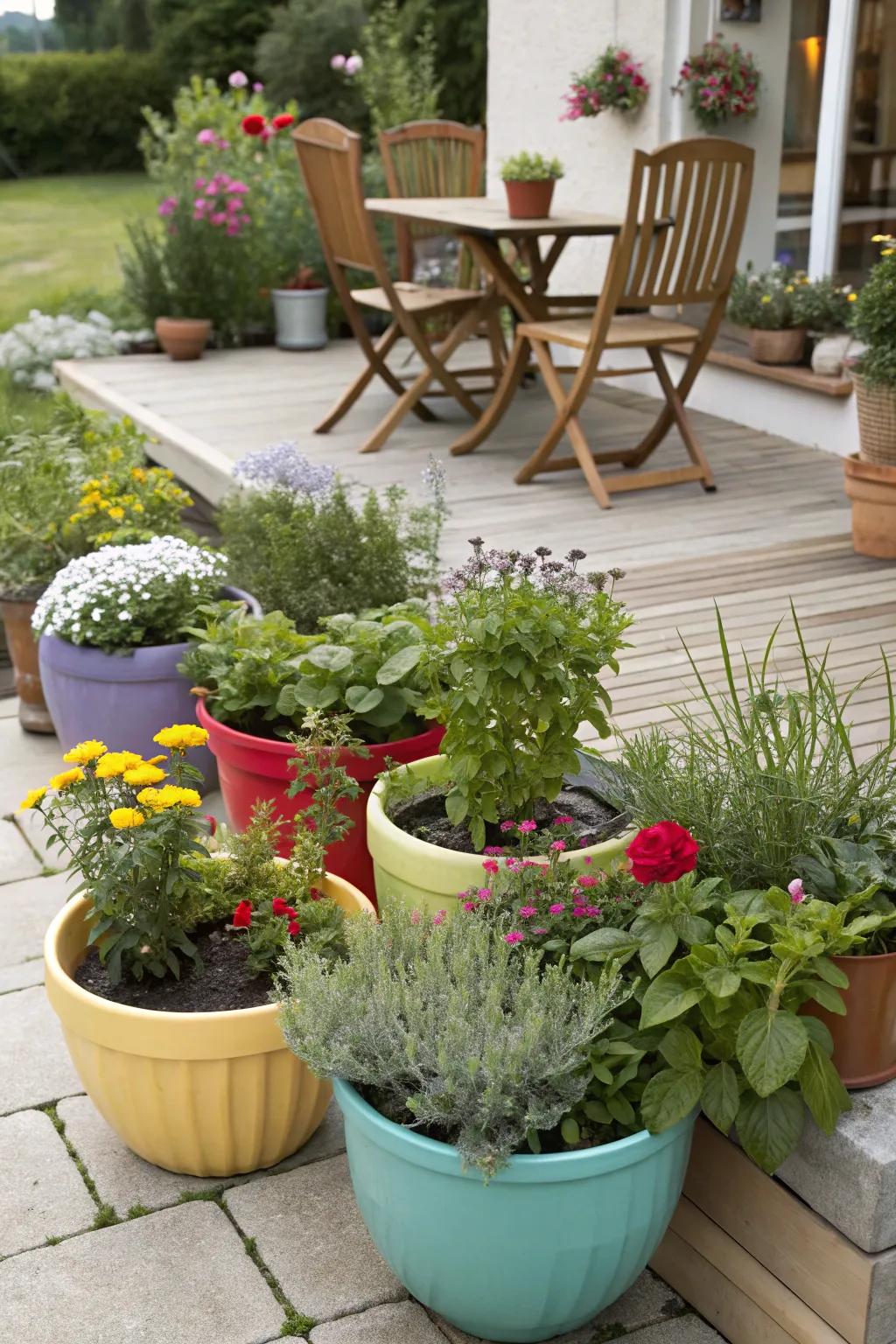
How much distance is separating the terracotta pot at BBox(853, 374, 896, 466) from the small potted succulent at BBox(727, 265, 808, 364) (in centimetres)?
145

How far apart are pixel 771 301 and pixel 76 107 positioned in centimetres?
1469

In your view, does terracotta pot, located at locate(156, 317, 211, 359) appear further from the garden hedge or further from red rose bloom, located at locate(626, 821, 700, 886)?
the garden hedge

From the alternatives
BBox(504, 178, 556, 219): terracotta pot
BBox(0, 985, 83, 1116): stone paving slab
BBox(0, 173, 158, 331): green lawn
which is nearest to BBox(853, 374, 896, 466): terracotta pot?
BBox(504, 178, 556, 219): terracotta pot

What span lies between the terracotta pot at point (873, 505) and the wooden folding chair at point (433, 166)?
2464 millimetres

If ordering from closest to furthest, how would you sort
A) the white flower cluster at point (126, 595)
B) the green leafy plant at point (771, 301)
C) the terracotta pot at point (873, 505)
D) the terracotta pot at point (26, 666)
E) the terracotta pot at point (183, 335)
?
the white flower cluster at point (126, 595) < the terracotta pot at point (26, 666) < the terracotta pot at point (873, 505) < the green leafy plant at point (771, 301) < the terracotta pot at point (183, 335)

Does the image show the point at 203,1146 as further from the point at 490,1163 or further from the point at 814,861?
the point at 814,861

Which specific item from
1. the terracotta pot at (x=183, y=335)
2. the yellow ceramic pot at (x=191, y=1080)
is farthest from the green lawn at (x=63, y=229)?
the yellow ceramic pot at (x=191, y=1080)

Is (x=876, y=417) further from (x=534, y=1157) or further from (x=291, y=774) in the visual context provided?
(x=534, y=1157)

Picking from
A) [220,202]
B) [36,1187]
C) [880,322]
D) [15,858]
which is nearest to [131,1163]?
[36,1187]

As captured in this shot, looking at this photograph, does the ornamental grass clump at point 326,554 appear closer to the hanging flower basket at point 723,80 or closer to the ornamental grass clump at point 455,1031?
the ornamental grass clump at point 455,1031

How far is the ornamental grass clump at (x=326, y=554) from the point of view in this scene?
11.2 feet

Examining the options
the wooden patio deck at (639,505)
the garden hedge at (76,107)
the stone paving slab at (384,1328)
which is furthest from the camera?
the garden hedge at (76,107)

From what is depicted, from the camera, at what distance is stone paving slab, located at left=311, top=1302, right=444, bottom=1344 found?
1.94m

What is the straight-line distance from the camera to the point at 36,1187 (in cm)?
224
